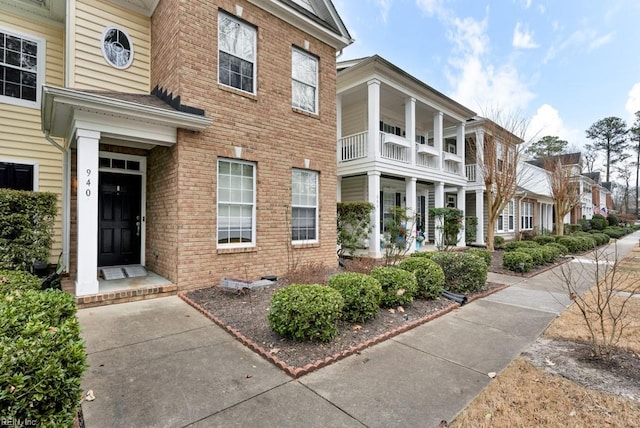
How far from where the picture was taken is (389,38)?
1767 centimetres

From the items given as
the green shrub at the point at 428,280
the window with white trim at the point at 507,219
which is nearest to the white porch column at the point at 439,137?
the window with white trim at the point at 507,219

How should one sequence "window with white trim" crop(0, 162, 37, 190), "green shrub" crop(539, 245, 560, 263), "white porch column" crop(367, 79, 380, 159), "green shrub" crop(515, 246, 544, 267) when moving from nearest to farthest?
"window with white trim" crop(0, 162, 37, 190)
"green shrub" crop(515, 246, 544, 267)
"green shrub" crop(539, 245, 560, 263)
"white porch column" crop(367, 79, 380, 159)

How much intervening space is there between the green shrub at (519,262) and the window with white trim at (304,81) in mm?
7658

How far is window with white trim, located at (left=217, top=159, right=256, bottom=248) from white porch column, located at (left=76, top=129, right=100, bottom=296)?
7.57ft

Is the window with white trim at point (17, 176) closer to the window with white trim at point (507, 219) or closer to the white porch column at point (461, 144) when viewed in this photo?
the white porch column at point (461, 144)

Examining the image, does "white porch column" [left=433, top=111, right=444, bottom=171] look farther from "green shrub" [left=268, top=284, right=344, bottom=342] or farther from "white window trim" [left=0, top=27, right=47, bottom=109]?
"white window trim" [left=0, top=27, right=47, bottom=109]

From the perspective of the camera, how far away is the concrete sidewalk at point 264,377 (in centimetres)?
262

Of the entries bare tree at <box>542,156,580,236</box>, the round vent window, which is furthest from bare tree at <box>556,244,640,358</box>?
the round vent window

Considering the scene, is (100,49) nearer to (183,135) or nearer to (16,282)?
(183,135)

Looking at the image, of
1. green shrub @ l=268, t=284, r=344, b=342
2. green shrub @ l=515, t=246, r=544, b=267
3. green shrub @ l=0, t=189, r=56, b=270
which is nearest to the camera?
green shrub @ l=268, t=284, r=344, b=342

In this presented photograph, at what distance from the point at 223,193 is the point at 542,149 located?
48.3 m

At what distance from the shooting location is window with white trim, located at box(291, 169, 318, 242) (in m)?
8.45

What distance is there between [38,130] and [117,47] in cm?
276

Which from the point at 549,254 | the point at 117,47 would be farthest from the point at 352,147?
the point at 117,47
